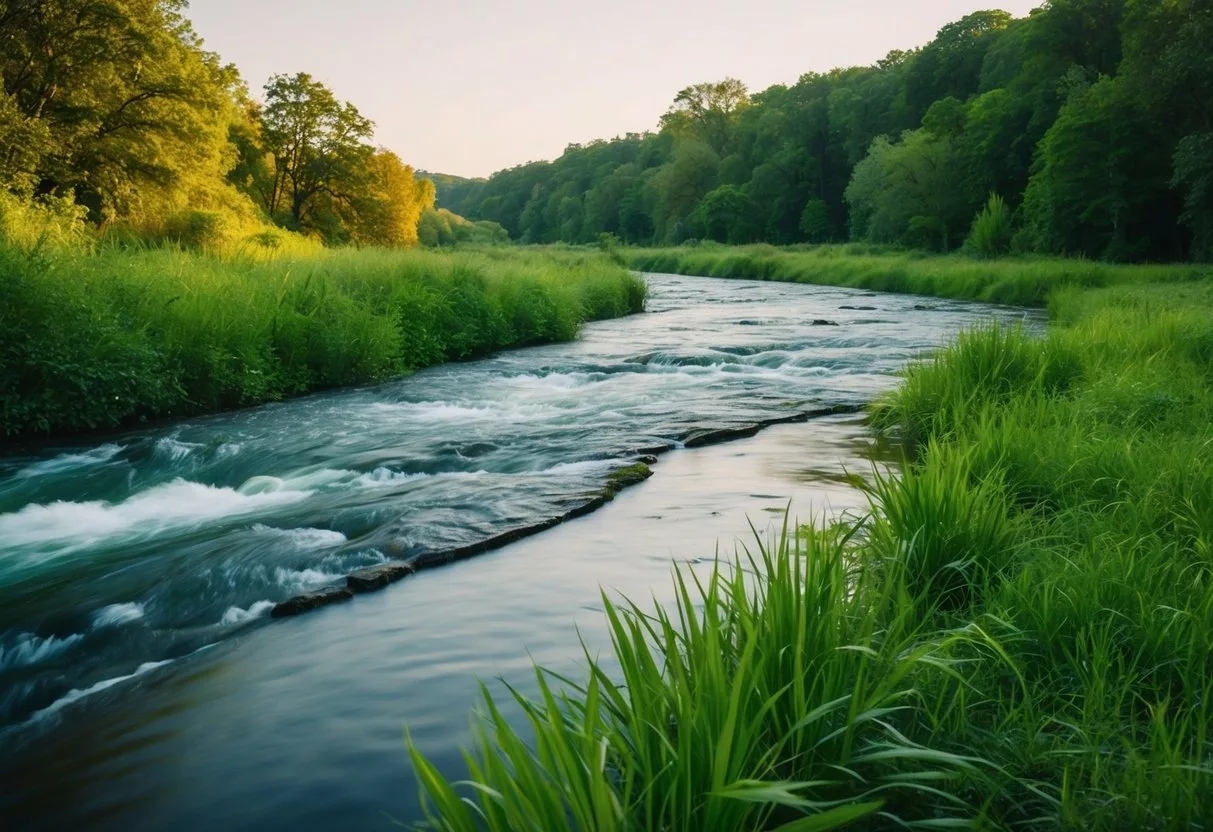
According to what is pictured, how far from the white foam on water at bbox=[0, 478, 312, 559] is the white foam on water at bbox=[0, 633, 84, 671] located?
74.2 inches

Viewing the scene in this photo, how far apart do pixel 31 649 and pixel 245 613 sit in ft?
3.18

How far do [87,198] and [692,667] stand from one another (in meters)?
27.0

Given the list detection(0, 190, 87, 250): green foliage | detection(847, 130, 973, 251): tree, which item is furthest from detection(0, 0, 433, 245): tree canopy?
detection(847, 130, 973, 251): tree

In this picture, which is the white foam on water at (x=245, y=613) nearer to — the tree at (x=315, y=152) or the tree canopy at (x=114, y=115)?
the tree canopy at (x=114, y=115)

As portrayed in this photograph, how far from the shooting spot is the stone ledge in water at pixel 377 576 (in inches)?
206

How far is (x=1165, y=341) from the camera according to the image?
9.62m

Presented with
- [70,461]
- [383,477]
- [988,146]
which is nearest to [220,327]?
[70,461]

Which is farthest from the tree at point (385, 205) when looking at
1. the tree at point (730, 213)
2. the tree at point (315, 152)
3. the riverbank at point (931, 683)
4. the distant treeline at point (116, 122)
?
the riverbank at point (931, 683)

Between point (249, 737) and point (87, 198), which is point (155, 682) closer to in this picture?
point (249, 737)

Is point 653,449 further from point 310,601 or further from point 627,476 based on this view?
point 310,601

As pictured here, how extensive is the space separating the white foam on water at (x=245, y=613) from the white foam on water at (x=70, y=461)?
450 centimetres

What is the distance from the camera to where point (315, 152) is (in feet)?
147

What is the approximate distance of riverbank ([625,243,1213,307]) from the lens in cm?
2409

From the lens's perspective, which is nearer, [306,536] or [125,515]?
[306,536]
